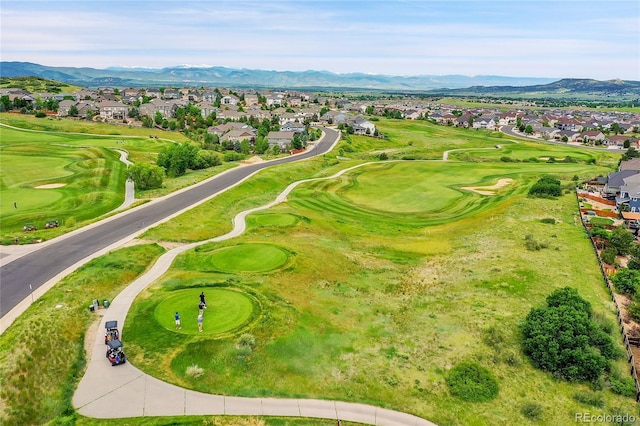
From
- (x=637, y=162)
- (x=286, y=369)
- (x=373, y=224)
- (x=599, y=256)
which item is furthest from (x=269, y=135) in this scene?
(x=286, y=369)

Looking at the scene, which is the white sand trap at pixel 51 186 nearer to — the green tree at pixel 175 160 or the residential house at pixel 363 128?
the green tree at pixel 175 160

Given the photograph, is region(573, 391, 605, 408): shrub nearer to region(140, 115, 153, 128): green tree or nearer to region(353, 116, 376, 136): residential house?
region(353, 116, 376, 136): residential house

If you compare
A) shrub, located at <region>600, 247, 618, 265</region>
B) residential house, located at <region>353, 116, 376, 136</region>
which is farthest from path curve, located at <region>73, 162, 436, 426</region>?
residential house, located at <region>353, 116, 376, 136</region>

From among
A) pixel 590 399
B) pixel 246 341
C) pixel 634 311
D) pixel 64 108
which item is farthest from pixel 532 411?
pixel 64 108

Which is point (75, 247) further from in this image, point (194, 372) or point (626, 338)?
point (626, 338)

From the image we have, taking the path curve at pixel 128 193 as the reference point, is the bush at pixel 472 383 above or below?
above

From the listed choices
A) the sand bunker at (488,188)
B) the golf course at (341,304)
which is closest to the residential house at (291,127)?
the sand bunker at (488,188)

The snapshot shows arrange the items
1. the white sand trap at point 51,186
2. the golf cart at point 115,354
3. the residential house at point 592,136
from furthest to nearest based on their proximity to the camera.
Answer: the residential house at point 592,136 → the white sand trap at point 51,186 → the golf cart at point 115,354
